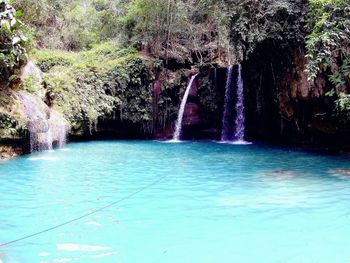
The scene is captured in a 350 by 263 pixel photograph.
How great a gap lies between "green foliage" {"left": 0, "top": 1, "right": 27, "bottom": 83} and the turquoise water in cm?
337

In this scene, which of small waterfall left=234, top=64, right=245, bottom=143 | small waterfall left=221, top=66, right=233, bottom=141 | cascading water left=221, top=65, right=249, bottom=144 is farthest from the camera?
small waterfall left=221, top=66, right=233, bottom=141

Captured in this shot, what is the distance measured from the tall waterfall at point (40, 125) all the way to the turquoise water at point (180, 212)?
253 centimetres

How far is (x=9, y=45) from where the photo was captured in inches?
490

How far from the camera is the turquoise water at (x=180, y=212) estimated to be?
4648 mm

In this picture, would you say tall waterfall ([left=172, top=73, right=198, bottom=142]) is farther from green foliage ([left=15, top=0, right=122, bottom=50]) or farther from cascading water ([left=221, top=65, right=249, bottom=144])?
green foliage ([left=15, top=0, right=122, bottom=50])

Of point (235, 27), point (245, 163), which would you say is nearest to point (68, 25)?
point (235, 27)

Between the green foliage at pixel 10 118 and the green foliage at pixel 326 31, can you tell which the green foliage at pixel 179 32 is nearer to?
the green foliage at pixel 10 118

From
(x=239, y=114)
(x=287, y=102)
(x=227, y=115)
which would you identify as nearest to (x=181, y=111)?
(x=227, y=115)

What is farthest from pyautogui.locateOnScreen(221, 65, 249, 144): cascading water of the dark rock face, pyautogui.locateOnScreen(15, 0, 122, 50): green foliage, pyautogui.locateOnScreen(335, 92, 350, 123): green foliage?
pyautogui.locateOnScreen(15, 0, 122, 50): green foliage

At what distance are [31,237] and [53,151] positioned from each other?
9623mm

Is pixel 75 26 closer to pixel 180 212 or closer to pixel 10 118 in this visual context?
pixel 10 118

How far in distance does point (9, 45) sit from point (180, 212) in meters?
9.03

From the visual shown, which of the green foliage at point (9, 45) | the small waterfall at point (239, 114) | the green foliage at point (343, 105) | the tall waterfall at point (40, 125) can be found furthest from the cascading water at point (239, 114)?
the green foliage at point (9, 45)

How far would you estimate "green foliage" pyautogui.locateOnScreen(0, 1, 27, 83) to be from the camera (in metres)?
11.7
